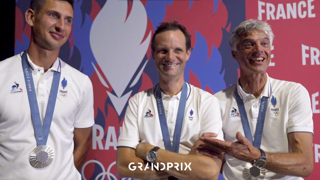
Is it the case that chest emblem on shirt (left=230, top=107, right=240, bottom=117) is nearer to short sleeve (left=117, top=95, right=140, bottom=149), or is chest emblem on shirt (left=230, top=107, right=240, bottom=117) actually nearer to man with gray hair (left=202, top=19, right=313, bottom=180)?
man with gray hair (left=202, top=19, right=313, bottom=180)

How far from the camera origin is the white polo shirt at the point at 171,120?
2.19 m

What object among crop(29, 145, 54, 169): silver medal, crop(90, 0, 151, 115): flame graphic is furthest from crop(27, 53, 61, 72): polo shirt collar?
crop(90, 0, 151, 115): flame graphic

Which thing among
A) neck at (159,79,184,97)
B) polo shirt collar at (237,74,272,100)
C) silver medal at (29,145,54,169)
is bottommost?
silver medal at (29,145,54,169)

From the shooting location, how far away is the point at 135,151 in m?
2.16

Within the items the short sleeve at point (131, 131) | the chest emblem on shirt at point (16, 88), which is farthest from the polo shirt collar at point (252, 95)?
the chest emblem on shirt at point (16, 88)

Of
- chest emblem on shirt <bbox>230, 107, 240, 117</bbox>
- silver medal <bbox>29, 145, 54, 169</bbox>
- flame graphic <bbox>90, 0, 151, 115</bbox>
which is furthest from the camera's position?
flame graphic <bbox>90, 0, 151, 115</bbox>

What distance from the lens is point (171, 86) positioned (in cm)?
235

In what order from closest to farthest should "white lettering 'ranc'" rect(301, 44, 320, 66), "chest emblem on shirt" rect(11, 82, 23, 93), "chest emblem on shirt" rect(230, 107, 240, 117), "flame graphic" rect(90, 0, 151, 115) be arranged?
1. "chest emblem on shirt" rect(11, 82, 23, 93)
2. "chest emblem on shirt" rect(230, 107, 240, 117)
3. "white lettering 'ranc'" rect(301, 44, 320, 66)
4. "flame graphic" rect(90, 0, 151, 115)

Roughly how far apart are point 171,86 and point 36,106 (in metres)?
0.96

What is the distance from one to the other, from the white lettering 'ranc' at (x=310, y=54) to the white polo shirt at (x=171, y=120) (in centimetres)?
140

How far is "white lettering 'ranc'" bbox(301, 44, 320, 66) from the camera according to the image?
3.13 m

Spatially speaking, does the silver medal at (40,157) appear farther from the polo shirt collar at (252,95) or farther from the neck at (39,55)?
the polo shirt collar at (252,95)

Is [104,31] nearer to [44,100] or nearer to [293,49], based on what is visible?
[44,100]

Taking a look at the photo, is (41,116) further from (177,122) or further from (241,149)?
(241,149)
